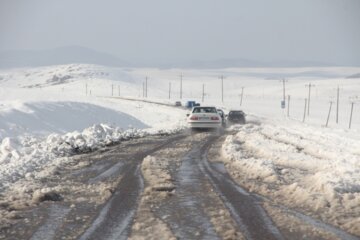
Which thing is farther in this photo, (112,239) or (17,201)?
(17,201)

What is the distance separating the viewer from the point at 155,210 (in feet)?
28.8

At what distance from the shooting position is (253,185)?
11109 millimetres

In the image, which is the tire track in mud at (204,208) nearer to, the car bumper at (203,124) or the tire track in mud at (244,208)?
the tire track in mud at (244,208)

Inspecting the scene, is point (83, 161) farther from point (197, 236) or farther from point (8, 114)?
point (8, 114)

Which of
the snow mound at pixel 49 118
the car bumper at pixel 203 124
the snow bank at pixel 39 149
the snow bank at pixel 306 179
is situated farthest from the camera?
the car bumper at pixel 203 124

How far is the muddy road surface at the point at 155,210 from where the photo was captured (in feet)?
23.8

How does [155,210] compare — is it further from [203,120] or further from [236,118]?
[236,118]

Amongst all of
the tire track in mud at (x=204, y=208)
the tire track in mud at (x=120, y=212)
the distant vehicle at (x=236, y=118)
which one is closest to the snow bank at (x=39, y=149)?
the tire track in mud at (x=120, y=212)

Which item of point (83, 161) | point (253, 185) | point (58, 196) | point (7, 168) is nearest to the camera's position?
point (58, 196)

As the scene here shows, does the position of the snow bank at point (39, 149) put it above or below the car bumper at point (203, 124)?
above

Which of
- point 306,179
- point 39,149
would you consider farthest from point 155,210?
point 39,149

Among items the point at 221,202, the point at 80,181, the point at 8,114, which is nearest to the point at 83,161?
the point at 80,181

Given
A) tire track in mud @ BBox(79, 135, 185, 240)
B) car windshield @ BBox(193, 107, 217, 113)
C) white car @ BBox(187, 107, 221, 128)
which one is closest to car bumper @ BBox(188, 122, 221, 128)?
white car @ BBox(187, 107, 221, 128)

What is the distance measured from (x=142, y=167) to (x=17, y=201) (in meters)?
5.18
